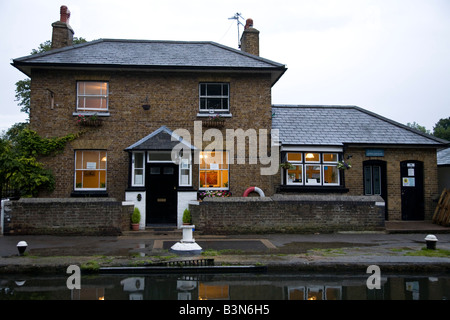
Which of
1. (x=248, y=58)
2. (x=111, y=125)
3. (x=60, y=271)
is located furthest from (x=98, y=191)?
(x=248, y=58)

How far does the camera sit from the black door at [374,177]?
16.7 meters

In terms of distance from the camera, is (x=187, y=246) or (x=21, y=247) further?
(x=187, y=246)

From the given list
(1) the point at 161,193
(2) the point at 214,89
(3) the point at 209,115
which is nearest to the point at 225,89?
(2) the point at 214,89

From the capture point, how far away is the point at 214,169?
1545 centimetres

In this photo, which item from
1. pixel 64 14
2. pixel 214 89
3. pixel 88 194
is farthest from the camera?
pixel 64 14

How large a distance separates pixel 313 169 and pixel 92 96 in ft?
33.1

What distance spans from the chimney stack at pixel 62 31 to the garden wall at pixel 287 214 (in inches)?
394

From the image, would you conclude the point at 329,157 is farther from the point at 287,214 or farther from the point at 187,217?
the point at 187,217

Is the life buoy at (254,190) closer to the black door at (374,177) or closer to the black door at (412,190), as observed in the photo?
the black door at (374,177)

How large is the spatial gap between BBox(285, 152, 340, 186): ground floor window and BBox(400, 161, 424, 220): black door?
310 centimetres

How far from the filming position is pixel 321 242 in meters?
11.1

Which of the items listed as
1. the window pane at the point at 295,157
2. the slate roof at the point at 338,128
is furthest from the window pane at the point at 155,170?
the window pane at the point at 295,157
